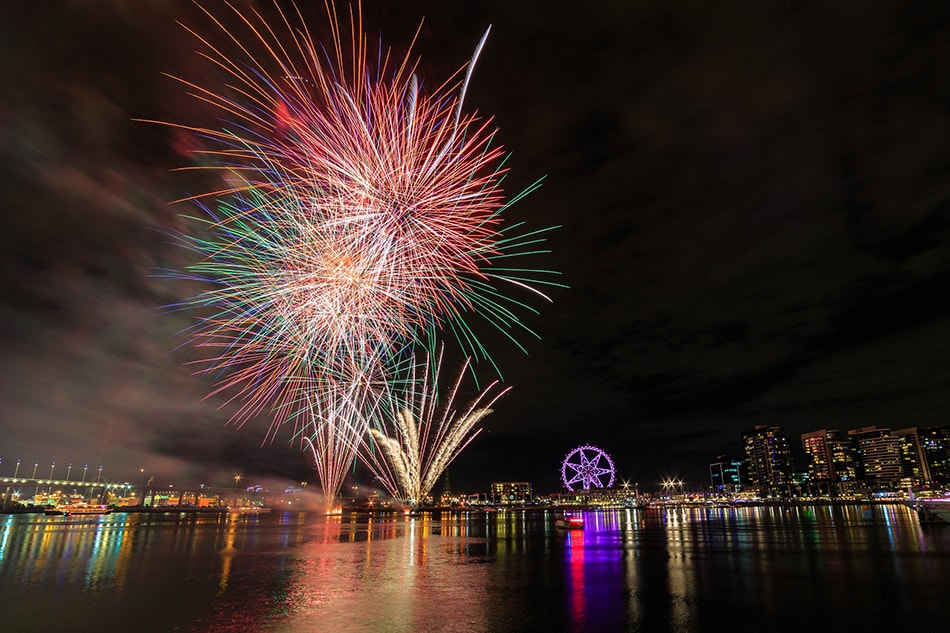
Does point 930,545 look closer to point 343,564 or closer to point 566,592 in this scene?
point 566,592

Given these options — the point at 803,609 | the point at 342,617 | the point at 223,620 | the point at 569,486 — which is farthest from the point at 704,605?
the point at 569,486

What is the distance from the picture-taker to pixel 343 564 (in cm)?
2245

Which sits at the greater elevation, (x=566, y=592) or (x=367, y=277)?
(x=367, y=277)

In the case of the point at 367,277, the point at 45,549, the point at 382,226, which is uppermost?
the point at 382,226

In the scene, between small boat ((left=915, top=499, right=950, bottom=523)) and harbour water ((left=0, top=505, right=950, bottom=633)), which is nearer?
harbour water ((left=0, top=505, right=950, bottom=633))

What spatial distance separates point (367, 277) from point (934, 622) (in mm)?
21589

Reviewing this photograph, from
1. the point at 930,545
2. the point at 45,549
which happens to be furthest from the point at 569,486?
the point at 45,549

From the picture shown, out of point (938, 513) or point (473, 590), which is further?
point (938, 513)

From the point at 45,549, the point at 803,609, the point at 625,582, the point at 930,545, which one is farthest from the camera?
the point at 930,545

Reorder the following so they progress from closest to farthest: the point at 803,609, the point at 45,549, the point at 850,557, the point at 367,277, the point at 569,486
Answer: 1. the point at 803,609
2. the point at 367,277
3. the point at 850,557
4. the point at 45,549
5. the point at 569,486

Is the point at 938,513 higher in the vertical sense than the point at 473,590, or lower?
lower

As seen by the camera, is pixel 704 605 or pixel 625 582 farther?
pixel 625 582

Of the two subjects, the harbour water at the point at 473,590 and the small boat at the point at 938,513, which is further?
the small boat at the point at 938,513

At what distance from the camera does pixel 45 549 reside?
97.9ft
